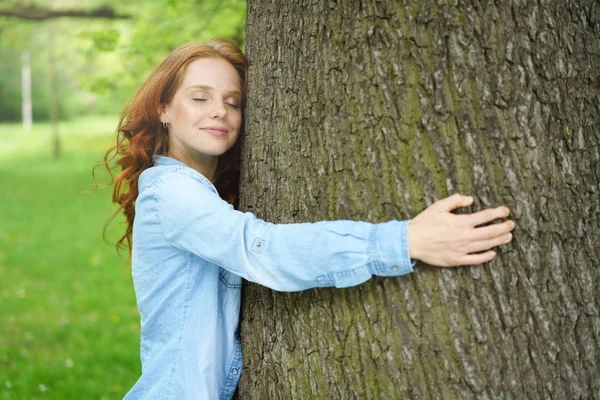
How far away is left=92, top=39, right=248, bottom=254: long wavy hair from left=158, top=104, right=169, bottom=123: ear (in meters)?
0.01

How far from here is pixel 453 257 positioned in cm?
183

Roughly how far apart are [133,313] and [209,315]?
448 cm

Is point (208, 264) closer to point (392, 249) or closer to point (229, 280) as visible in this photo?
point (229, 280)

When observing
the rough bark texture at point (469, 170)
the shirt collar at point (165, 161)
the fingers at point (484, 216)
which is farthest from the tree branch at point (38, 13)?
the fingers at point (484, 216)

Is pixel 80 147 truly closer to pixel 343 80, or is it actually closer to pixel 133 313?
pixel 133 313

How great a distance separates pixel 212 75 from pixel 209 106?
0.13m

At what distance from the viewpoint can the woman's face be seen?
7.98ft

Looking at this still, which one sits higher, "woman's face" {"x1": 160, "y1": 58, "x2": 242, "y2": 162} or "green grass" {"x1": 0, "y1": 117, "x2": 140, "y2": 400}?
"woman's face" {"x1": 160, "y1": 58, "x2": 242, "y2": 162}

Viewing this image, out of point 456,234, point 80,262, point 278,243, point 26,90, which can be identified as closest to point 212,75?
point 278,243

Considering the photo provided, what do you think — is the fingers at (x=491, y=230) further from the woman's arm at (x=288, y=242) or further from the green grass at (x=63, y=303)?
the green grass at (x=63, y=303)

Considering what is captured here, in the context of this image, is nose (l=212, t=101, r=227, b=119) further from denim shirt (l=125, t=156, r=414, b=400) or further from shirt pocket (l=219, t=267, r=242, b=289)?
shirt pocket (l=219, t=267, r=242, b=289)

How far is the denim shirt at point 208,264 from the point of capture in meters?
1.88

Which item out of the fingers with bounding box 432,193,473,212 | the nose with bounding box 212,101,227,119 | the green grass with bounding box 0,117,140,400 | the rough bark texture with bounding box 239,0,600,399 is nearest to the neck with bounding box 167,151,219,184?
the nose with bounding box 212,101,227,119

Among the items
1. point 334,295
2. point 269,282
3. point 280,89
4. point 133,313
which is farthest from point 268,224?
point 133,313
